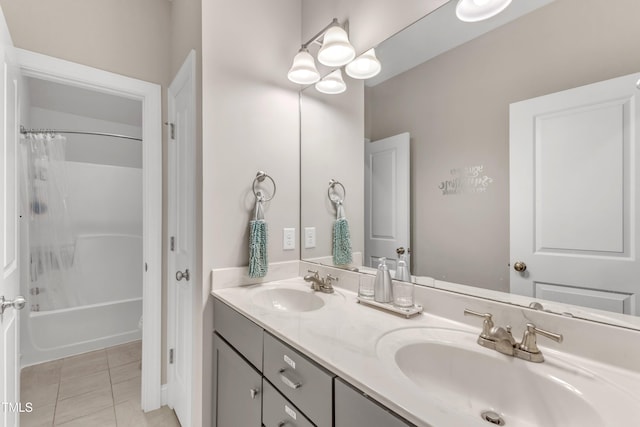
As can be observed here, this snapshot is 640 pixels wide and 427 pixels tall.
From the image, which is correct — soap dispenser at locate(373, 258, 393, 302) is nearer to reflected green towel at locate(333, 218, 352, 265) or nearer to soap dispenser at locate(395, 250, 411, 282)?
soap dispenser at locate(395, 250, 411, 282)

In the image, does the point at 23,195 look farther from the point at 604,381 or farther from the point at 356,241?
the point at 604,381

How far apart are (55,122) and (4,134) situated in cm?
206

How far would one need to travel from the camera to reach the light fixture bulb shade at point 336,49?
135 centimetres

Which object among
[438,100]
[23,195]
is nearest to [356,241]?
[438,100]

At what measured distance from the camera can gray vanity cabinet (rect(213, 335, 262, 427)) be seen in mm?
1045

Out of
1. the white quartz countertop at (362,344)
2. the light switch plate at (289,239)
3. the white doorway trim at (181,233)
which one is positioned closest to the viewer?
the white quartz countertop at (362,344)

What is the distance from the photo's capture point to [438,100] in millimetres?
1130

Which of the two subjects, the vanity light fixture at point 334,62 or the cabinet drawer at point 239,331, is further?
the vanity light fixture at point 334,62

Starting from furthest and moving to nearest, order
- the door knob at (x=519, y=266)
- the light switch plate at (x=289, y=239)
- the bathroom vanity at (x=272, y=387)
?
the light switch plate at (x=289, y=239) < the door knob at (x=519, y=266) < the bathroom vanity at (x=272, y=387)

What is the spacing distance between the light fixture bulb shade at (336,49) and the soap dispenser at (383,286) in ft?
Answer: 3.32

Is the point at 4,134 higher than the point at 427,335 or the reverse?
higher

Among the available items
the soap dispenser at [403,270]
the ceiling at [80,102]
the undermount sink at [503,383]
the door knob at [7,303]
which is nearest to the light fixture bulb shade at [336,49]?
the soap dispenser at [403,270]

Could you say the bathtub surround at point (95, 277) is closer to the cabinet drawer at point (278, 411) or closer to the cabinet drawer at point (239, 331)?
the cabinet drawer at point (239, 331)

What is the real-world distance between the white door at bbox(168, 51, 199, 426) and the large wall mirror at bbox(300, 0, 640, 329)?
862mm
